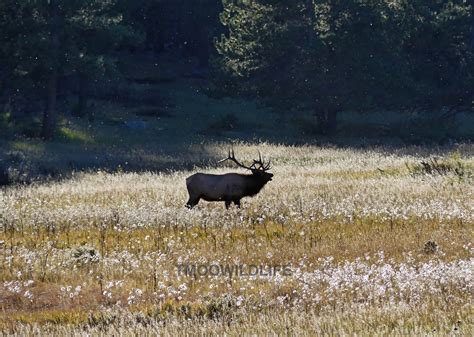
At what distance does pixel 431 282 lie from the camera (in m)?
9.93

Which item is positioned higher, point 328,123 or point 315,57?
point 315,57

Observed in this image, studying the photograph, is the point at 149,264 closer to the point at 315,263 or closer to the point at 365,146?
the point at 315,263

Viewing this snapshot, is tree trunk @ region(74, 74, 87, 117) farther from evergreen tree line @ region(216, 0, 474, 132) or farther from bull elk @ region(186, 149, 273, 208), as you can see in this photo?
bull elk @ region(186, 149, 273, 208)

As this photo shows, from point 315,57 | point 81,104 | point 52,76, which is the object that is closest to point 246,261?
point 52,76

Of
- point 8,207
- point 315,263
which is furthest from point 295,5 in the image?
point 315,263

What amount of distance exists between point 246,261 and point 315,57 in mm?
37241

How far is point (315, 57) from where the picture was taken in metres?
48.7

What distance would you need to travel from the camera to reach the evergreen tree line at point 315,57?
43.4 m

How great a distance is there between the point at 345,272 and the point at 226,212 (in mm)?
6513

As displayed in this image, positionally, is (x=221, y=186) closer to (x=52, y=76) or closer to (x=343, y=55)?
(x=52, y=76)

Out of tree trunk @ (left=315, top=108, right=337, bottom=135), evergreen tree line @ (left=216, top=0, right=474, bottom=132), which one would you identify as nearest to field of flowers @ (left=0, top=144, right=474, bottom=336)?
evergreen tree line @ (left=216, top=0, right=474, bottom=132)

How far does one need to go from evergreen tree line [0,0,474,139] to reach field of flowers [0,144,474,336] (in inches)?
899

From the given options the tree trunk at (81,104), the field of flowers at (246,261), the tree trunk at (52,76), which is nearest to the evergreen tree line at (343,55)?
the tree trunk at (81,104)

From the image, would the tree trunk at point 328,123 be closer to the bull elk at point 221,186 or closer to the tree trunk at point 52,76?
the tree trunk at point 52,76
